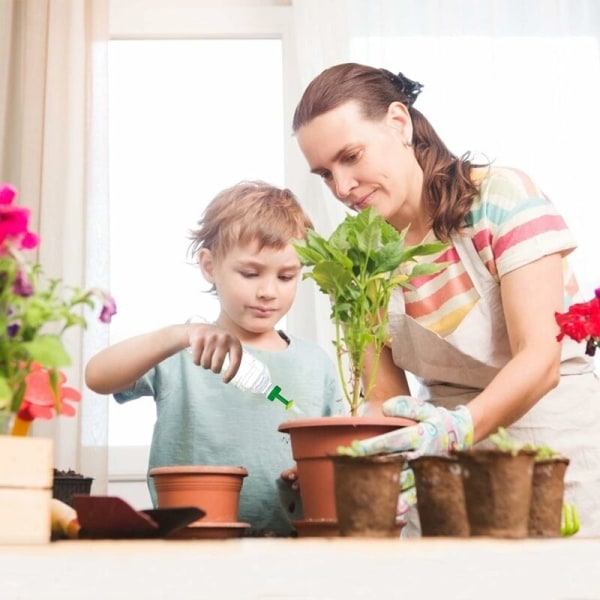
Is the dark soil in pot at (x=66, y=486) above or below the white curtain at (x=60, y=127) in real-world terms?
below

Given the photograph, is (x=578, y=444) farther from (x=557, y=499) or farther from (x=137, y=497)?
(x=137, y=497)

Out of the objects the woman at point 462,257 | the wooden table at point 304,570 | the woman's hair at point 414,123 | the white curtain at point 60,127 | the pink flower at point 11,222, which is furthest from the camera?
the white curtain at point 60,127

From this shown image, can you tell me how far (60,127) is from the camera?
8.91ft

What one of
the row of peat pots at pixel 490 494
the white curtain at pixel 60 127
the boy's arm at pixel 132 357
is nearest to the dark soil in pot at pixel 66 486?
the boy's arm at pixel 132 357

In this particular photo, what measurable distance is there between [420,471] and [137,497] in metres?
1.89

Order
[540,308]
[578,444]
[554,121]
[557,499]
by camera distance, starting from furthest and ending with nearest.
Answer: [554,121], [578,444], [540,308], [557,499]

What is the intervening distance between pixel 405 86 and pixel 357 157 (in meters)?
0.24

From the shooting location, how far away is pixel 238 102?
2.86 metres

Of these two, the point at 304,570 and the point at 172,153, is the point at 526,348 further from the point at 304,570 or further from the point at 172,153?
the point at 172,153

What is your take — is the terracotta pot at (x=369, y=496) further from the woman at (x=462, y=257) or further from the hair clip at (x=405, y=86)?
the hair clip at (x=405, y=86)

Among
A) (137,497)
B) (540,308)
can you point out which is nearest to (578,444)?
(540,308)

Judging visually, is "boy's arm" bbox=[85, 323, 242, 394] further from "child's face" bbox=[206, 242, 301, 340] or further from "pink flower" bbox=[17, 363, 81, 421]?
"pink flower" bbox=[17, 363, 81, 421]

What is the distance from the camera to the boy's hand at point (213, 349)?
124 cm

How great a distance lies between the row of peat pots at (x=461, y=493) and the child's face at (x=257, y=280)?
79 cm
